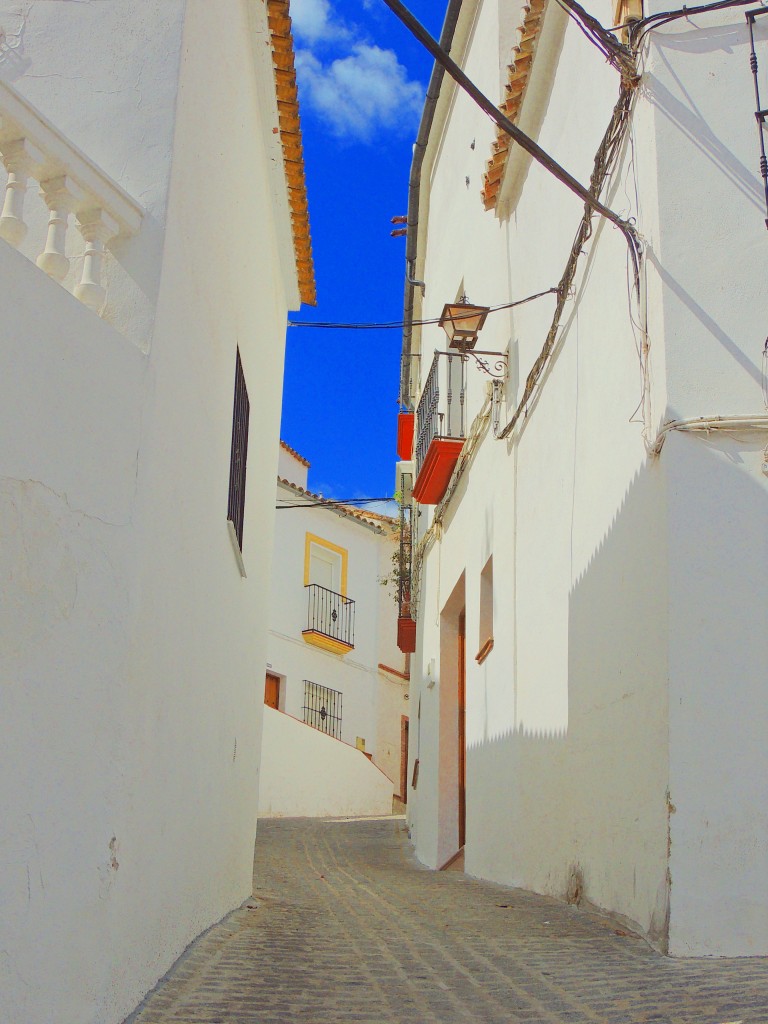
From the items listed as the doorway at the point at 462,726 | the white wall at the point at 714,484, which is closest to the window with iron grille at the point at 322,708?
the doorway at the point at 462,726

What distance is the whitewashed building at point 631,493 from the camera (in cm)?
475

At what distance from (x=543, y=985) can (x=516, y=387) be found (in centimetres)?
548

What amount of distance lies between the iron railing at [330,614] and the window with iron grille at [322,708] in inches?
44.3

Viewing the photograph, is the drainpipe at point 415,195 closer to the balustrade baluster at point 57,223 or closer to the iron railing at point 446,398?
the iron railing at point 446,398

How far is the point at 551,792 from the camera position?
7.17 metres

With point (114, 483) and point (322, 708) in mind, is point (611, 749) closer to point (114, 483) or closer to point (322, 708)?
point (114, 483)

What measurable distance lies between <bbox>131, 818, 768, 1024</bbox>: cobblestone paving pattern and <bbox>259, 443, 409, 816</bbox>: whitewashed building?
14.3m

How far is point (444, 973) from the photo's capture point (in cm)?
463

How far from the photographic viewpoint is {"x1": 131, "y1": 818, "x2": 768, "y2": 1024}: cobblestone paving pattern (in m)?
3.90

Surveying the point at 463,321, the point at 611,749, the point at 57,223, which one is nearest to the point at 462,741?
the point at 463,321

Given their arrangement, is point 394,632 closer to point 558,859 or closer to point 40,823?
point 558,859

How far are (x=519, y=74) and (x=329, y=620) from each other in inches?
691

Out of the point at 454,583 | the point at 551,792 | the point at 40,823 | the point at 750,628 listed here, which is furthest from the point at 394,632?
the point at 40,823

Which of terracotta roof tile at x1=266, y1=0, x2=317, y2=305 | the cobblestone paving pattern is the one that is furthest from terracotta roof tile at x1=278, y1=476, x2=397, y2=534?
the cobblestone paving pattern
